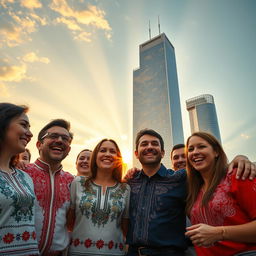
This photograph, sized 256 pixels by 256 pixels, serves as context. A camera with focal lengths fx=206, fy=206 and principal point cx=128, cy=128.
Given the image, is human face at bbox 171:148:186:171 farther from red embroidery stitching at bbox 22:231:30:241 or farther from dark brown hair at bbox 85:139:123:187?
red embroidery stitching at bbox 22:231:30:241

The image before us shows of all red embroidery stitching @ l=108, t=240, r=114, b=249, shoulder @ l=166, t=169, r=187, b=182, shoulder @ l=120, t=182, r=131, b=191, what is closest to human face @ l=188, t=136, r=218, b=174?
shoulder @ l=166, t=169, r=187, b=182

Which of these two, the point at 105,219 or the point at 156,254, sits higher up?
the point at 105,219

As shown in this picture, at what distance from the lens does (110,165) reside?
3461 mm

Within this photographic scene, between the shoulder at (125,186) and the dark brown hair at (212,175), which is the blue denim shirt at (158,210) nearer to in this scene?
the shoulder at (125,186)

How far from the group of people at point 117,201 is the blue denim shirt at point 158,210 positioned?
0.01 meters

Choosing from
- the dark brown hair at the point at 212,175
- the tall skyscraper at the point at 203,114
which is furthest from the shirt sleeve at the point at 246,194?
the tall skyscraper at the point at 203,114

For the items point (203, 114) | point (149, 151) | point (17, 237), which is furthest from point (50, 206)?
point (203, 114)

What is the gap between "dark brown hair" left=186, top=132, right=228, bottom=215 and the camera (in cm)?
265

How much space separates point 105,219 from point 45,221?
82 cm

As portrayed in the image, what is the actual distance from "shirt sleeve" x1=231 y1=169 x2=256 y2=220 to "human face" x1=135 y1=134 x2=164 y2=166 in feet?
4.31

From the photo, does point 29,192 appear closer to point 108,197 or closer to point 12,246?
point 12,246

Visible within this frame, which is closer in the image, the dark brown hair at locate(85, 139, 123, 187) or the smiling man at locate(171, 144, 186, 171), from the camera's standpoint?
the dark brown hair at locate(85, 139, 123, 187)

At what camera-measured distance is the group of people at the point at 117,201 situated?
2.17 m

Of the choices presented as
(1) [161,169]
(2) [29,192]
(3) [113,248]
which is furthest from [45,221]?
(1) [161,169]
